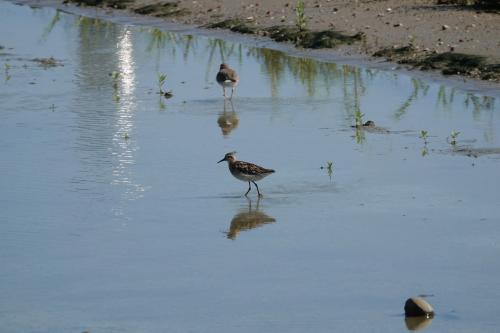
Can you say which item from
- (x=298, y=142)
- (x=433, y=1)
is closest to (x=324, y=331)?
(x=298, y=142)

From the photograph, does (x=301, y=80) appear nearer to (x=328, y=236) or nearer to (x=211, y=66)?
(x=211, y=66)

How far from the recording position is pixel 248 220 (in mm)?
11516

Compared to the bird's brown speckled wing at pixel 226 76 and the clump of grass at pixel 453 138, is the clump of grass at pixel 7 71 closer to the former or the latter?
the bird's brown speckled wing at pixel 226 76

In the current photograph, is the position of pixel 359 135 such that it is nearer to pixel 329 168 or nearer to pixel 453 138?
pixel 453 138

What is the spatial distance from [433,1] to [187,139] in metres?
9.82

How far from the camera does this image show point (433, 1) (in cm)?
2319

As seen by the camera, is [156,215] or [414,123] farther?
[414,123]

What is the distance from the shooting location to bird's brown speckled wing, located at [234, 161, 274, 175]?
486 inches

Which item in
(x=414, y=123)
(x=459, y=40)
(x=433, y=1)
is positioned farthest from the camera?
(x=433, y=1)

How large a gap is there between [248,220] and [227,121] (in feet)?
15.6

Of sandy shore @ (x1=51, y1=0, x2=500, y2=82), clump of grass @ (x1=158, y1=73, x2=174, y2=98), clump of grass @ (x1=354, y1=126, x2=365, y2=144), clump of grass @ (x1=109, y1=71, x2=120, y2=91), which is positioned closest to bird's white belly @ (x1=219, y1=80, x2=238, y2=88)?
clump of grass @ (x1=158, y1=73, x2=174, y2=98)

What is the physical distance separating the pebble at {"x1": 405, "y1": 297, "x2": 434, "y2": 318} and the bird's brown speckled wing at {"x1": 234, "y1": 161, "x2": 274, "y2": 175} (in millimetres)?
3911

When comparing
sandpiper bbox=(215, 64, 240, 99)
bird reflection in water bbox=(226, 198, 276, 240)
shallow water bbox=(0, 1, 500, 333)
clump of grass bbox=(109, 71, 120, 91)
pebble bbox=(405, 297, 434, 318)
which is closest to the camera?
pebble bbox=(405, 297, 434, 318)

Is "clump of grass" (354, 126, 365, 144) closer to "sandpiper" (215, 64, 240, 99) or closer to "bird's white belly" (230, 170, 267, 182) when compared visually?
"bird's white belly" (230, 170, 267, 182)
